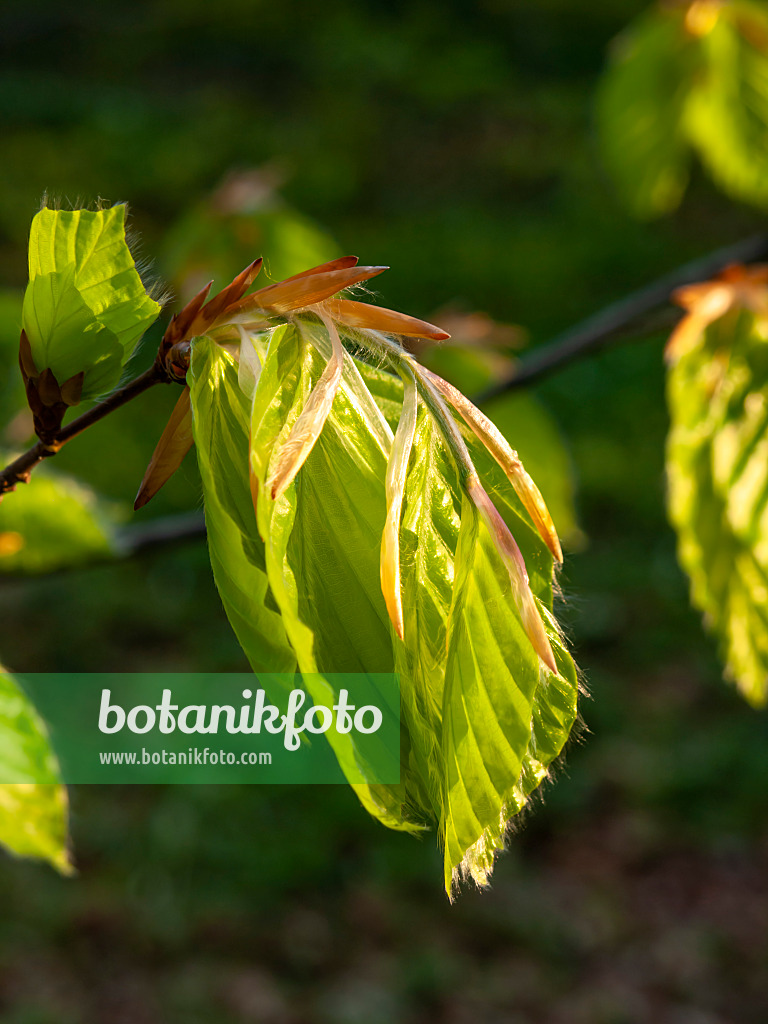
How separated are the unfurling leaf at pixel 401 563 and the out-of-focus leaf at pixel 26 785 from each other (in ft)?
0.61

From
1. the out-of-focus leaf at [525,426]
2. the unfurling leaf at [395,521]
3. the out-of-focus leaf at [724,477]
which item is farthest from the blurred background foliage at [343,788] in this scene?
the out-of-focus leaf at [724,477]

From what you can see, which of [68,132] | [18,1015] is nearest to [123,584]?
[18,1015]

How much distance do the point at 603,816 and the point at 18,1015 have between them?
61.1 inches

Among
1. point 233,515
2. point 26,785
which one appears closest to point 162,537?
point 26,785

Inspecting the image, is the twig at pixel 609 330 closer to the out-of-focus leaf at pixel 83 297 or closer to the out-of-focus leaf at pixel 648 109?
the out-of-focus leaf at pixel 648 109

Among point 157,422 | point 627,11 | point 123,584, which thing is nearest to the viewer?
point 123,584

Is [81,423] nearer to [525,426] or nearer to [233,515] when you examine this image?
[233,515]

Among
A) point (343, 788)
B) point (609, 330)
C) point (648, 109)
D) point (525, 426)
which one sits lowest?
point (343, 788)

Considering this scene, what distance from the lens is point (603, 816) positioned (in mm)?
2600

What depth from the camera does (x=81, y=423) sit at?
1.35ft

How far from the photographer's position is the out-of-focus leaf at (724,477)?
2.51 ft

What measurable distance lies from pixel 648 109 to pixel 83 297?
0.99m

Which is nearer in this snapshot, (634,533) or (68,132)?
(634,533)

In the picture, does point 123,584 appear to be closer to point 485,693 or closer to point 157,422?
point 157,422
